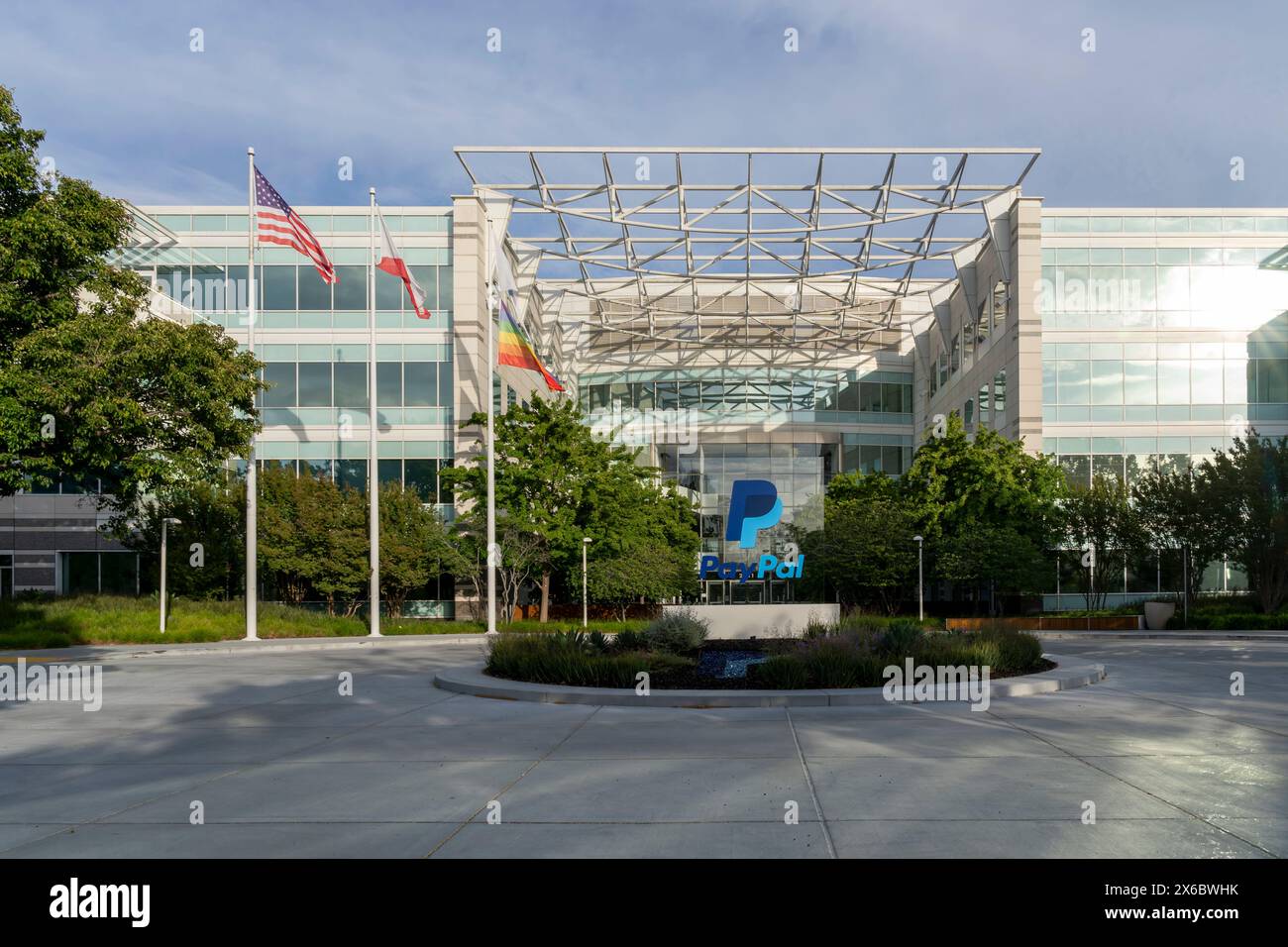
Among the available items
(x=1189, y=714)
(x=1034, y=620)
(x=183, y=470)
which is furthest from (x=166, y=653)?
(x=1034, y=620)

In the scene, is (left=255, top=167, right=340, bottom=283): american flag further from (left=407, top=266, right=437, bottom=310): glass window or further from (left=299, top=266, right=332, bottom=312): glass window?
(left=299, top=266, right=332, bottom=312): glass window

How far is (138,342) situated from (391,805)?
17.9 meters

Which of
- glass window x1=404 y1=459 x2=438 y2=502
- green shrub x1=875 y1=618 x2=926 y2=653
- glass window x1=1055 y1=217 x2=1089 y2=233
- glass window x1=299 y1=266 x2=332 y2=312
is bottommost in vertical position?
green shrub x1=875 y1=618 x2=926 y2=653

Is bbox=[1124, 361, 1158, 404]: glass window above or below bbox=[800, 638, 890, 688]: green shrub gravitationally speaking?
above

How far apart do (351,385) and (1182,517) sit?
34.8 metres

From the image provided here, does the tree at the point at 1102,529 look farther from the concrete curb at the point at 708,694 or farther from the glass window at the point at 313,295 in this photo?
the glass window at the point at 313,295

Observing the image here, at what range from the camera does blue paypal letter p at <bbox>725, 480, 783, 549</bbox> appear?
43250 millimetres

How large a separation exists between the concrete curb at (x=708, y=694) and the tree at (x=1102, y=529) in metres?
25.2

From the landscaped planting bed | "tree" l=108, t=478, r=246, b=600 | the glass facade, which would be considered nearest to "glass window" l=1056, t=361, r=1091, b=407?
the glass facade

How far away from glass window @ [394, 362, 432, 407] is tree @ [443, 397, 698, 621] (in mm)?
3641

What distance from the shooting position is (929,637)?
17281 millimetres

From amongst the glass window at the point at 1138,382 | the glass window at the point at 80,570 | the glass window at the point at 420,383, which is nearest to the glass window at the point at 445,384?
the glass window at the point at 420,383

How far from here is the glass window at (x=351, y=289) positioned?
42.7 meters

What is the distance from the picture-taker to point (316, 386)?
42469 mm
